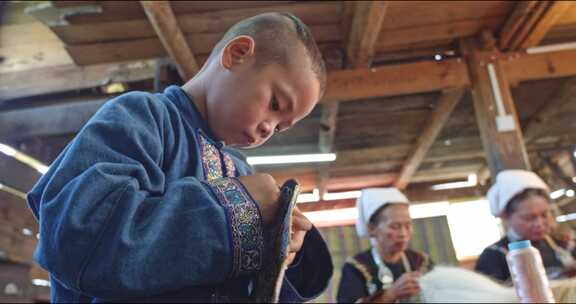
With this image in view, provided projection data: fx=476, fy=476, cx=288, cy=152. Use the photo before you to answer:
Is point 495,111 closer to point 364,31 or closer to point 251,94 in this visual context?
point 364,31

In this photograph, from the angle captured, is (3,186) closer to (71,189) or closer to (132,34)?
(71,189)

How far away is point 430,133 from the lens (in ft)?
10.8

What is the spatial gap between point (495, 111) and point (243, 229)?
2242mm

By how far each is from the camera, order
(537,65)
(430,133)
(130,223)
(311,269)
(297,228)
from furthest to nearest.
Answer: (430,133), (537,65), (311,269), (297,228), (130,223)

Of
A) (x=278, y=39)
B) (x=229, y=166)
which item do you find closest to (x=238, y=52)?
(x=278, y=39)

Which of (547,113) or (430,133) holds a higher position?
(430,133)

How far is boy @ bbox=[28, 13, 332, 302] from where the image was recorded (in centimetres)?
46

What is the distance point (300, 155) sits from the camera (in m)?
3.23

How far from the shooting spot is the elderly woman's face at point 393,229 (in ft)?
7.52

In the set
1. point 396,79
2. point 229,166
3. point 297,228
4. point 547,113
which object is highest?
point 396,79

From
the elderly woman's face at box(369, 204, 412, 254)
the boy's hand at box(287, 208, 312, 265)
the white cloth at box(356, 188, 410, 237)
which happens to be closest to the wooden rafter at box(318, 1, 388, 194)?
the white cloth at box(356, 188, 410, 237)

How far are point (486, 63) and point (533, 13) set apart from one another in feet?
1.13

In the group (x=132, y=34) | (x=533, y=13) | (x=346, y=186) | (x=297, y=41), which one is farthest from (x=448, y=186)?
(x=297, y=41)

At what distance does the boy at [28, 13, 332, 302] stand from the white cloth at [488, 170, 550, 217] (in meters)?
1.73
